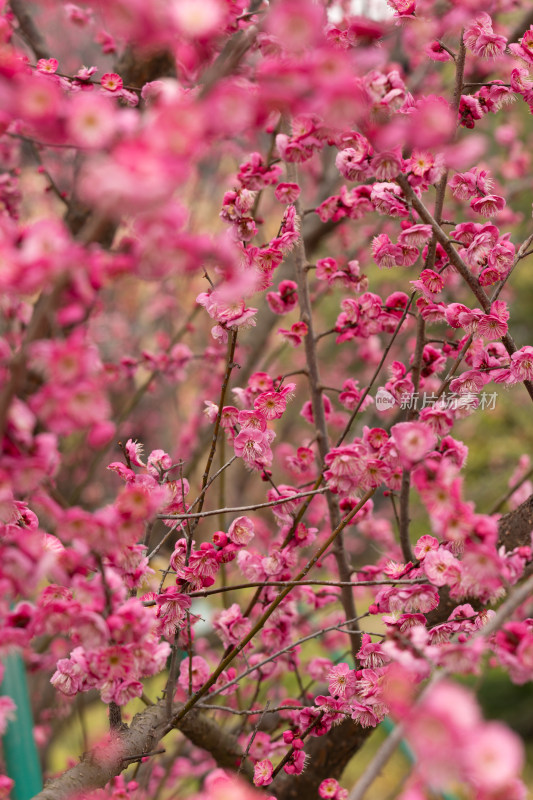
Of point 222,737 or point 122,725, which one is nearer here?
point 122,725

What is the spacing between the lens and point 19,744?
188 cm

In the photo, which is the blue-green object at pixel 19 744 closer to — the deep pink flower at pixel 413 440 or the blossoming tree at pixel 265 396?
the blossoming tree at pixel 265 396

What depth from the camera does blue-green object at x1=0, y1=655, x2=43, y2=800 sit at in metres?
1.84

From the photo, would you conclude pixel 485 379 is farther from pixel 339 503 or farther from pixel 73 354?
pixel 73 354

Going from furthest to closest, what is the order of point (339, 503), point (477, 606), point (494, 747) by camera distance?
point (339, 503) → point (477, 606) → point (494, 747)

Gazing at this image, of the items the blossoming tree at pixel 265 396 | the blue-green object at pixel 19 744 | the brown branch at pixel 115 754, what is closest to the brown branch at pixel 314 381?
the blossoming tree at pixel 265 396

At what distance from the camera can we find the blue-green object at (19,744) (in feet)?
6.03

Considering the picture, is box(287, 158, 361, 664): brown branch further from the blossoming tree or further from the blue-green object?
the blue-green object

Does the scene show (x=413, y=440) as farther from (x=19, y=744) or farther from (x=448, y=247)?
(x=19, y=744)

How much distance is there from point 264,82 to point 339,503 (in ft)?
3.72

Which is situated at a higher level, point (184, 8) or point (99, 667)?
point (184, 8)

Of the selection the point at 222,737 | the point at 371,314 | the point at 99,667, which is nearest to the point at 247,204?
the point at 371,314

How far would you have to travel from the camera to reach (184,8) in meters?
0.66

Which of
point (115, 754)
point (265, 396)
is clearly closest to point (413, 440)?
point (265, 396)
